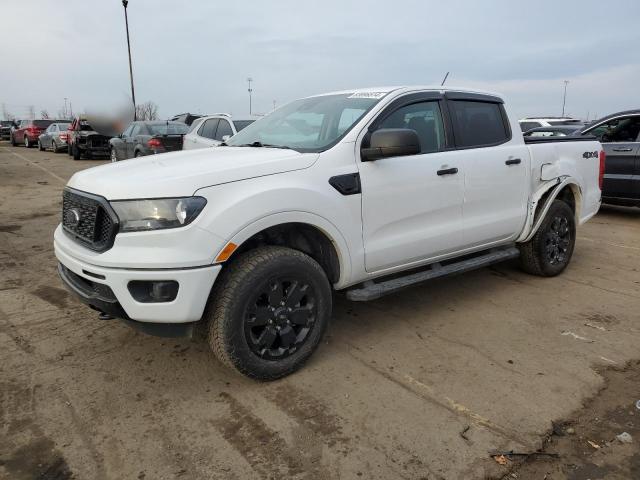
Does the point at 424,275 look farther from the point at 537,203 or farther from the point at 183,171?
the point at 183,171

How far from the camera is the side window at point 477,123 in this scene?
4125 millimetres

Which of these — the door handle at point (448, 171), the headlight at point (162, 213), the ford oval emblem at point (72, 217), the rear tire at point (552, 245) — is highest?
the door handle at point (448, 171)

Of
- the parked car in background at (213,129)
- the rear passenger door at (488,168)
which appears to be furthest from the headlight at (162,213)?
the parked car in background at (213,129)

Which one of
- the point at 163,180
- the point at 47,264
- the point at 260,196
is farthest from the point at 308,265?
the point at 47,264

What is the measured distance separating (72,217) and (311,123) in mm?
1817

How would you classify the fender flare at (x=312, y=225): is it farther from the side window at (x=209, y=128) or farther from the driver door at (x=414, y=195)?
the side window at (x=209, y=128)

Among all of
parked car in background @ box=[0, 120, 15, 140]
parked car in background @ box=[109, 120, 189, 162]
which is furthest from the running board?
parked car in background @ box=[0, 120, 15, 140]

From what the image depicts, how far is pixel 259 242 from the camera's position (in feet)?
10.4

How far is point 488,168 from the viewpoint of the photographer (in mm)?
4184

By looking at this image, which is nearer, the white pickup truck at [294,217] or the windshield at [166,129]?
the white pickup truck at [294,217]

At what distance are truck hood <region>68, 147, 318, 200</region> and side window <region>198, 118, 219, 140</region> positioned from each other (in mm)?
6821

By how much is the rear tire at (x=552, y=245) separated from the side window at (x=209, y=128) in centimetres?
688

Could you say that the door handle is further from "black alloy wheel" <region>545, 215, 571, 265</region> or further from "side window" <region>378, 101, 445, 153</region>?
"black alloy wheel" <region>545, 215, 571, 265</region>

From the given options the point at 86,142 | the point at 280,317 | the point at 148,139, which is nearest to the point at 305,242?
the point at 280,317
